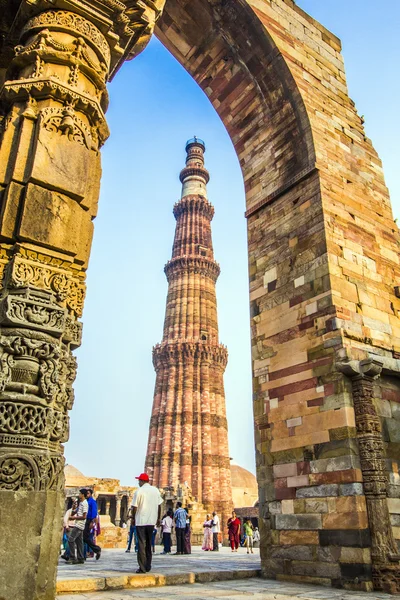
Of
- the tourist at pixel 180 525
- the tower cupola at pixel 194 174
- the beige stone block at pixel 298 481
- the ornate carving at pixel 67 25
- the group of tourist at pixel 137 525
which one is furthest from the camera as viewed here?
the tower cupola at pixel 194 174

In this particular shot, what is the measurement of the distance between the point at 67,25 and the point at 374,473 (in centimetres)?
441

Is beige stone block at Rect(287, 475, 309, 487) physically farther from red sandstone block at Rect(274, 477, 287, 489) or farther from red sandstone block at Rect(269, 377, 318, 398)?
red sandstone block at Rect(269, 377, 318, 398)

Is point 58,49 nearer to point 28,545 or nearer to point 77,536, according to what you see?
point 28,545

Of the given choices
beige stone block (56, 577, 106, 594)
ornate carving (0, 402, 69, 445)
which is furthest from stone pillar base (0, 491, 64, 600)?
beige stone block (56, 577, 106, 594)

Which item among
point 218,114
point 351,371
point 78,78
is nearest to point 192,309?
point 218,114

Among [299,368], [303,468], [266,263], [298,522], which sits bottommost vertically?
[298,522]

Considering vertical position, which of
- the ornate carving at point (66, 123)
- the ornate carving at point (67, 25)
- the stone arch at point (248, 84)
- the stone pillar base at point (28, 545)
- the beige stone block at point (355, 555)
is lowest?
the beige stone block at point (355, 555)

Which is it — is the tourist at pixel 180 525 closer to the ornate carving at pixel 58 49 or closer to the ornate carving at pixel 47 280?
the ornate carving at pixel 47 280

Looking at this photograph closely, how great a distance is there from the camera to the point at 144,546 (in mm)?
4543

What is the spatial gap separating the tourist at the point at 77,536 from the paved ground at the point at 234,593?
7.55 feet

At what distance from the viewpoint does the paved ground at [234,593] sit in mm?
3258

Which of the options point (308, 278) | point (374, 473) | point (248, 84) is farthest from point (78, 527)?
point (248, 84)

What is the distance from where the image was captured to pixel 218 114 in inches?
309

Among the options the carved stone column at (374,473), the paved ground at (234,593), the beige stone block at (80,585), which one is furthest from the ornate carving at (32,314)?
the carved stone column at (374,473)
